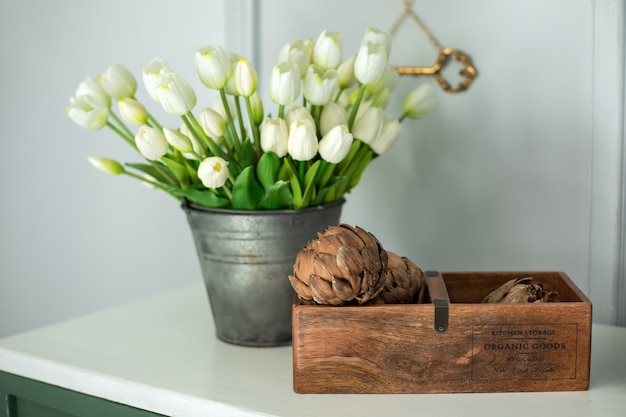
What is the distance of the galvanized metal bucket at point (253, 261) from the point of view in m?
1.01

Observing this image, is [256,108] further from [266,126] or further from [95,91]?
[95,91]

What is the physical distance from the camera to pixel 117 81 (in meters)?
1.06

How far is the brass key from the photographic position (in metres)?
1.23

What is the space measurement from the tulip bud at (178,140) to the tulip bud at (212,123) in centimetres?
3

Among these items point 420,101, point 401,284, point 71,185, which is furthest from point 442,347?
point 71,185

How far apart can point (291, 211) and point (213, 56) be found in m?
0.22

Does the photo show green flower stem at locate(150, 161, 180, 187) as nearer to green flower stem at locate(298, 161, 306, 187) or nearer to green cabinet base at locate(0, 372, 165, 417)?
green flower stem at locate(298, 161, 306, 187)

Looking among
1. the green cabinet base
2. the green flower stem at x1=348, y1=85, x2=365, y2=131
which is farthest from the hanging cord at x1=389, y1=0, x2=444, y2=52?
the green cabinet base

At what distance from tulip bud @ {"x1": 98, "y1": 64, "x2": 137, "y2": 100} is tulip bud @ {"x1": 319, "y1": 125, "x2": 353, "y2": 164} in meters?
0.29

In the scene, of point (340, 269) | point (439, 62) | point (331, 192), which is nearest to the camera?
point (340, 269)

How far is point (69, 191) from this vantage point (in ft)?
5.74

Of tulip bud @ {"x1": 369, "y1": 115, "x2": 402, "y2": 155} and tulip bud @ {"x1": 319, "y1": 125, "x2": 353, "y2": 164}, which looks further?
tulip bud @ {"x1": 369, "y1": 115, "x2": 402, "y2": 155}

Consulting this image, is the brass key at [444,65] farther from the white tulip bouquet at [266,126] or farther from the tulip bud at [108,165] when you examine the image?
the tulip bud at [108,165]

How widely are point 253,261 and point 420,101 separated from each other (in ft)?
1.07
